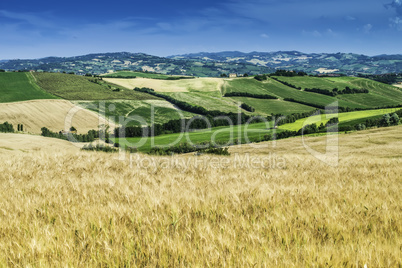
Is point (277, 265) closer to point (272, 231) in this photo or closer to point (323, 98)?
point (272, 231)

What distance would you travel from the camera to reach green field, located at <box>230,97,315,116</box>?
134m

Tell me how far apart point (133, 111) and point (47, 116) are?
3561 cm

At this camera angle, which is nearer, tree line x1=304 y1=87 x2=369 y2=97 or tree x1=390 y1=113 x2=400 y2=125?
tree x1=390 y1=113 x2=400 y2=125

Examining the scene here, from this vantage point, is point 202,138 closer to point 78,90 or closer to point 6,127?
point 6,127

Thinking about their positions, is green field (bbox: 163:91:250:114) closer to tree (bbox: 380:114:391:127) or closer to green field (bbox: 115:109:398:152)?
green field (bbox: 115:109:398:152)

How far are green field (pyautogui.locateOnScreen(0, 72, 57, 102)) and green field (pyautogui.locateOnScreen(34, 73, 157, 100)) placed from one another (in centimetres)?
451

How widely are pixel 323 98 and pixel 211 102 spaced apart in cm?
6805

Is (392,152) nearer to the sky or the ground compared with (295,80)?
nearer to the ground

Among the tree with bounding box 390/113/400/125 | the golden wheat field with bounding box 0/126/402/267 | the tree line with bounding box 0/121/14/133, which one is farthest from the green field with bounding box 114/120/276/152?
the golden wheat field with bounding box 0/126/402/267

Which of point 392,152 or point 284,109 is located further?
point 284,109

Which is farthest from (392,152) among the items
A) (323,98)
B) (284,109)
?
(323,98)

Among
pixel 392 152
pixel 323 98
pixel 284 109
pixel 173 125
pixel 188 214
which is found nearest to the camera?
pixel 188 214

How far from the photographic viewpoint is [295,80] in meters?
199

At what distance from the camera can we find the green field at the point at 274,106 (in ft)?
439
